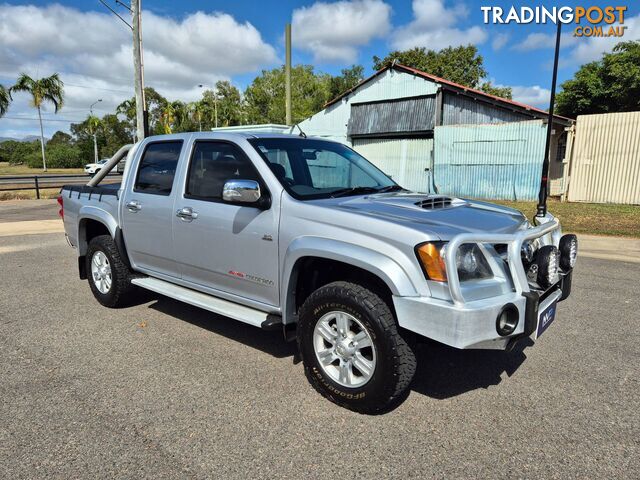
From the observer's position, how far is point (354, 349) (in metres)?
3.02

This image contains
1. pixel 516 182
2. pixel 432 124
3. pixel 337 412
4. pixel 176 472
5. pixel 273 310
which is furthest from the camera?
pixel 432 124

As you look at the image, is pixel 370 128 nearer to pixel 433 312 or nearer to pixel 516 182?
pixel 516 182

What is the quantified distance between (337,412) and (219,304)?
1.36 metres

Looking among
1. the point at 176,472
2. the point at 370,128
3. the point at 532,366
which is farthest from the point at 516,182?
the point at 176,472

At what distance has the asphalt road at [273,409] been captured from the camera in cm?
253

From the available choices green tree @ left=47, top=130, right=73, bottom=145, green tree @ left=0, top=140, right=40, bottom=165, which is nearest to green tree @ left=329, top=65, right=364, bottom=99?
green tree @ left=0, top=140, right=40, bottom=165

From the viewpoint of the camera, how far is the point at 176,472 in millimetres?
2463

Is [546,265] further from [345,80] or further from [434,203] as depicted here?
[345,80]

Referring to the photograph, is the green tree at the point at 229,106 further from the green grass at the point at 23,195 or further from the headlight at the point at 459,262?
the headlight at the point at 459,262

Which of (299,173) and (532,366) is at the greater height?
(299,173)

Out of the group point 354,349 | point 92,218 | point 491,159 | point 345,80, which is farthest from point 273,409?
point 345,80

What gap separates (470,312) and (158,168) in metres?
3.31

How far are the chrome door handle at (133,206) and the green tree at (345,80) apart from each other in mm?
52185

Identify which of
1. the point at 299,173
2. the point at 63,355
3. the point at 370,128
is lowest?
the point at 63,355
